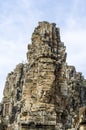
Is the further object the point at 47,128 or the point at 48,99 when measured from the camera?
the point at 48,99

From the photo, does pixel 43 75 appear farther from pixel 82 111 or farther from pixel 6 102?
pixel 6 102

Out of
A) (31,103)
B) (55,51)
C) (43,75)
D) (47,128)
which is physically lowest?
(47,128)

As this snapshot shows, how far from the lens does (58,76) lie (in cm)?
1956

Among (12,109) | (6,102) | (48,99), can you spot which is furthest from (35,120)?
(6,102)

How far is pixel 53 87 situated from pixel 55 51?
2.31 metres

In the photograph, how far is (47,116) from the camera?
17578 millimetres

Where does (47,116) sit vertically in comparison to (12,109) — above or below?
below

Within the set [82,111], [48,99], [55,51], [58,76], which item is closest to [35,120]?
[48,99]

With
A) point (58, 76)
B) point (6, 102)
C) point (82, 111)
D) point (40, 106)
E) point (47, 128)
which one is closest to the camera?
point (82, 111)

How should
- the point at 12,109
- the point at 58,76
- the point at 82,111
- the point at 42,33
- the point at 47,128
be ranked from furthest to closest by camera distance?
the point at 12,109, the point at 42,33, the point at 58,76, the point at 47,128, the point at 82,111

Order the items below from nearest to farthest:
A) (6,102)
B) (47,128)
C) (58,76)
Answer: (47,128), (58,76), (6,102)

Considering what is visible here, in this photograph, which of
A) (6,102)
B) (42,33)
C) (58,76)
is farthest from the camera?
(6,102)

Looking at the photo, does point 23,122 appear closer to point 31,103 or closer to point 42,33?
point 31,103

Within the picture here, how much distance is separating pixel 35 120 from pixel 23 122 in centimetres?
50
